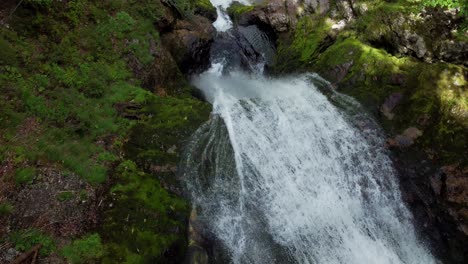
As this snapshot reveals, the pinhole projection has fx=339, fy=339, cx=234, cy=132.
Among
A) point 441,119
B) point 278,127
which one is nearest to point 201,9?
point 278,127

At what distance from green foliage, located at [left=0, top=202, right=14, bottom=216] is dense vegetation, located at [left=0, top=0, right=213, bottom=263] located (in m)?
0.02

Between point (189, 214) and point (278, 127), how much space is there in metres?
4.87

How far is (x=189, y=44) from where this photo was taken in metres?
14.9

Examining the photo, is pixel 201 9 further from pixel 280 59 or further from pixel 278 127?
pixel 278 127

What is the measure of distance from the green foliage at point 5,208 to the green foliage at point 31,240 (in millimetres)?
509

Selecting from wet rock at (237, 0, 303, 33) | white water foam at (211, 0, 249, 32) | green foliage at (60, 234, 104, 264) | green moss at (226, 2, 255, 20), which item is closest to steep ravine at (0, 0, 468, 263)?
green foliage at (60, 234, 104, 264)

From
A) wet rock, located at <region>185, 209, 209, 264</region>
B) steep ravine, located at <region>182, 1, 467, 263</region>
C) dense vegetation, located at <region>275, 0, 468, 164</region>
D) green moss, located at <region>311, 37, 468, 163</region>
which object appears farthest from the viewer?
dense vegetation, located at <region>275, 0, 468, 164</region>

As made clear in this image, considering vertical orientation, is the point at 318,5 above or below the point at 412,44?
below

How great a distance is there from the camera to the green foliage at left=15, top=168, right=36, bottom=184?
24.8 feet

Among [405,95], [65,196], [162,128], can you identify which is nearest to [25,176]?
[65,196]

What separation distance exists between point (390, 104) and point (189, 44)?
8649 mm

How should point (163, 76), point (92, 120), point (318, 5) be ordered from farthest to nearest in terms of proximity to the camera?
point (318, 5) < point (163, 76) < point (92, 120)

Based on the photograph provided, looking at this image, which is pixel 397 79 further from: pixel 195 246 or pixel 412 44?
pixel 195 246

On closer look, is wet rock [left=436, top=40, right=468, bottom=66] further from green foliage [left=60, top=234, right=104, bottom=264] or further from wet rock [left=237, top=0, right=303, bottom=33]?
green foliage [left=60, top=234, right=104, bottom=264]
